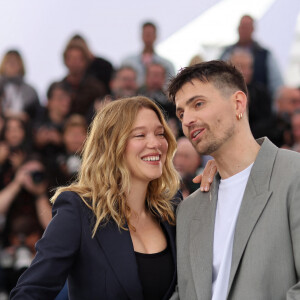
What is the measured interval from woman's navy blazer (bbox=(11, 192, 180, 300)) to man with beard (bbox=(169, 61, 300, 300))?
23 centimetres

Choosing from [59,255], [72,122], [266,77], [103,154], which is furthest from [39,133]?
[59,255]

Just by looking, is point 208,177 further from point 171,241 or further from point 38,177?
point 38,177

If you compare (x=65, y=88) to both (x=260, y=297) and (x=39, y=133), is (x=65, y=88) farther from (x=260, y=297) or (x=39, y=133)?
(x=260, y=297)

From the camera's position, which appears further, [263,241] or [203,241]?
[203,241]

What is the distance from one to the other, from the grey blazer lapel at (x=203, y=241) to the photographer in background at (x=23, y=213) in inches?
90.2

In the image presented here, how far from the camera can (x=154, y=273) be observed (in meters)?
2.38

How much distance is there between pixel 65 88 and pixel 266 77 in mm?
1755

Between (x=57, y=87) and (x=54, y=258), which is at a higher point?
(x=57, y=87)

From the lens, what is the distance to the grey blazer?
77.7 inches

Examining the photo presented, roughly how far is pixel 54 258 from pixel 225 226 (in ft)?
2.22

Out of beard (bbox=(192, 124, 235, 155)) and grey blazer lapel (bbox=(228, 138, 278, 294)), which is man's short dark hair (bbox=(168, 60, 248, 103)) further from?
grey blazer lapel (bbox=(228, 138, 278, 294))

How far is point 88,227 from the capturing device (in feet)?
7.67

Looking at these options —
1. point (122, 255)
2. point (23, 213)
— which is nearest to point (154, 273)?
point (122, 255)

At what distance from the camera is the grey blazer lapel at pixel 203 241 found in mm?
2170
